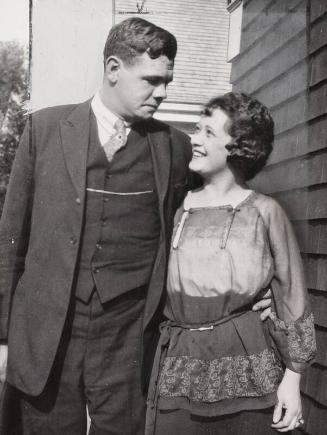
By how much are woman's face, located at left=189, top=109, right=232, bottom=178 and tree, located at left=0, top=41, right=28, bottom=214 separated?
0.84 meters

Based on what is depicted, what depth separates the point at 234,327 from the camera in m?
1.89

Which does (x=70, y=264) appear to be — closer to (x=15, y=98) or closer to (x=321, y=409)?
(x=15, y=98)

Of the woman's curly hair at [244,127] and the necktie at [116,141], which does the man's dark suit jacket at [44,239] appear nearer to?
the necktie at [116,141]

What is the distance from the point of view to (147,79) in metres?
2.01

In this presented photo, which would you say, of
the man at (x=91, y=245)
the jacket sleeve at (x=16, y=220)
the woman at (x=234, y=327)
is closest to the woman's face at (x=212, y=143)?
the woman at (x=234, y=327)

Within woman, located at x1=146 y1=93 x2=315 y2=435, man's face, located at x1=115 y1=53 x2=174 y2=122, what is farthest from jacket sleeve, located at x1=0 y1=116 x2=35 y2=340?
woman, located at x1=146 y1=93 x2=315 y2=435

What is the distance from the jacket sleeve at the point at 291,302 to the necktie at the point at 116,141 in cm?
63

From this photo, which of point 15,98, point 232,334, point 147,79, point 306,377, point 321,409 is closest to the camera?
point 232,334

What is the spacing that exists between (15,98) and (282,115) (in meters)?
1.67

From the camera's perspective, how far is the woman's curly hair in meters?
1.98

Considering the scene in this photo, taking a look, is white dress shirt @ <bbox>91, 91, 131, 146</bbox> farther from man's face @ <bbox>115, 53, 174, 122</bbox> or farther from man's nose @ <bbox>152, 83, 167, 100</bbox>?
man's nose @ <bbox>152, 83, 167, 100</bbox>

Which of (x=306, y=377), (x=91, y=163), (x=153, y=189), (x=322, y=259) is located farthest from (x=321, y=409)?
(x=91, y=163)

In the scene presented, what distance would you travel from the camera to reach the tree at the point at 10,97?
93.4 inches

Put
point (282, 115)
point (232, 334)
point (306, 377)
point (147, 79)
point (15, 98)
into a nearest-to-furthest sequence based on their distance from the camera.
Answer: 1. point (232, 334)
2. point (147, 79)
3. point (15, 98)
4. point (306, 377)
5. point (282, 115)
